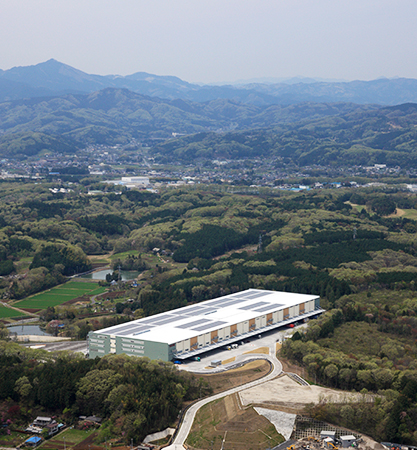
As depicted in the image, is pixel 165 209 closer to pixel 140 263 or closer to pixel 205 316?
pixel 140 263

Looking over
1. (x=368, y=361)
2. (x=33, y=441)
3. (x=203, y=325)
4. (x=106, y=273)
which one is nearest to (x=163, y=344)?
(x=203, y=325)

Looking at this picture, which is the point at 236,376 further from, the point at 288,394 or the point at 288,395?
the point at 288,395

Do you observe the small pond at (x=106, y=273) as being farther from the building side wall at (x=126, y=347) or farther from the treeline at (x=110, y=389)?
the treeline at (x=110, y=389)

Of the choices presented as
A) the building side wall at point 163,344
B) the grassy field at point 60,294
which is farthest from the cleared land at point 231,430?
the grassy field at point 60,294

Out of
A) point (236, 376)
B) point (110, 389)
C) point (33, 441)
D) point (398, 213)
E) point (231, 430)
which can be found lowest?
point (398, 213)

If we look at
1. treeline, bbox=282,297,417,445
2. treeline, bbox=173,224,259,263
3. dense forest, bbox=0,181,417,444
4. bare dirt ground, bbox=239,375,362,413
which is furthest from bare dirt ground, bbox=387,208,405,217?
bare dirt ground, bbox=239,375,362,413

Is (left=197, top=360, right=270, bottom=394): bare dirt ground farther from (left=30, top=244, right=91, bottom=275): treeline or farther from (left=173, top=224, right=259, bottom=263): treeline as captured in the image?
(left=173, top=224, right=259, bottom=263): treeline
